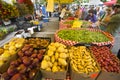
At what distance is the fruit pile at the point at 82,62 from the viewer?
1.66 m

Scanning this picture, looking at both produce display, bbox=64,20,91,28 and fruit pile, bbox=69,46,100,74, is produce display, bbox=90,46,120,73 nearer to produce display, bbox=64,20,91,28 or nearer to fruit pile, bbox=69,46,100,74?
fruit pile, bbox=69,46,100,74

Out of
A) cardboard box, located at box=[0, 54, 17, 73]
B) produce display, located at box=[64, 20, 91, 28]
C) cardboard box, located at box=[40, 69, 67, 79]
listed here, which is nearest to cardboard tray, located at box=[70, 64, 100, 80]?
cardboard box, located at box=[40, 69, 67, 79]

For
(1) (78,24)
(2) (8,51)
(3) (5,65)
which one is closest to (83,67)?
(3) (5,65)

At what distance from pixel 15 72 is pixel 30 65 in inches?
7.1

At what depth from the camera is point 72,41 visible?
2598mm

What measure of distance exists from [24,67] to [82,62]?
703 mm

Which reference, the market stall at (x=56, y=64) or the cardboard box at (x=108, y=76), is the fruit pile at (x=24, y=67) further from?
the cardboard box at (x=108, y=76)

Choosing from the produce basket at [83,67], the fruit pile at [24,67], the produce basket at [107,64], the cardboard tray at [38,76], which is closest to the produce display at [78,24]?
the produce basket at [107,64]

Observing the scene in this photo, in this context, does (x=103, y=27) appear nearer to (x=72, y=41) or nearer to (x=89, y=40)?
(x=89, y=40)

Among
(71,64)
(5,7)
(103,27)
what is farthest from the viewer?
(103,27)

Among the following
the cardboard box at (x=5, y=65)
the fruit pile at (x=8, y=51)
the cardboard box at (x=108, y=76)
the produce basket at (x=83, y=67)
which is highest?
the fruit pile at (x=8, y=51)

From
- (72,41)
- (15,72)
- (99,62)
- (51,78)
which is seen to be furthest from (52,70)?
(72,41)

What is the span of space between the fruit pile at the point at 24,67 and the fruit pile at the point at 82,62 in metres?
0.42

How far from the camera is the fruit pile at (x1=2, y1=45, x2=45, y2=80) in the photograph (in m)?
1.42
